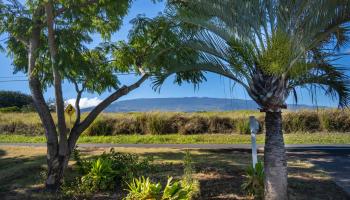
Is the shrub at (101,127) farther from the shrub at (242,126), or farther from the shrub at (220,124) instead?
the shrub at (242,126)

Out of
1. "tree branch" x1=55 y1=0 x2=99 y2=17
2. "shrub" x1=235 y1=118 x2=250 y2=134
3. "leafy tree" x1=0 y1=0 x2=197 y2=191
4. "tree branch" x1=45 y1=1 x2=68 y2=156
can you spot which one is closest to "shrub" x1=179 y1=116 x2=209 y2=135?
"shrub" x1=235 y1=118 x2=250 y2=134

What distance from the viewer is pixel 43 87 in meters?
10.8

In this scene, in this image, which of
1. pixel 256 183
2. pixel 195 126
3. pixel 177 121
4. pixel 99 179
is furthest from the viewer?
pixel 177 121

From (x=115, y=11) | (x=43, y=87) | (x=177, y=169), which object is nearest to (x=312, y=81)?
(x=115, y=11)

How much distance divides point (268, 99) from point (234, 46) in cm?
99

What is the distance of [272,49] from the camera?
21.2 ft

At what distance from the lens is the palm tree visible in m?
6.45

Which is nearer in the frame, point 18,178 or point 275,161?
point 275,161

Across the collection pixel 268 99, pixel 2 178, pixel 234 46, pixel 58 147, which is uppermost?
pixel 234 46

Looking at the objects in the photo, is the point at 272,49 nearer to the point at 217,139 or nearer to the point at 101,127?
the point at 217,139

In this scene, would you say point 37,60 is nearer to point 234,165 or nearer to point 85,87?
point 85,87

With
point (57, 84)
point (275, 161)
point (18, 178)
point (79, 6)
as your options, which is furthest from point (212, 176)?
point (18, 178)

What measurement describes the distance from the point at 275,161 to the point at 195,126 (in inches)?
742

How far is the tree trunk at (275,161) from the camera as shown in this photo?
699cm
